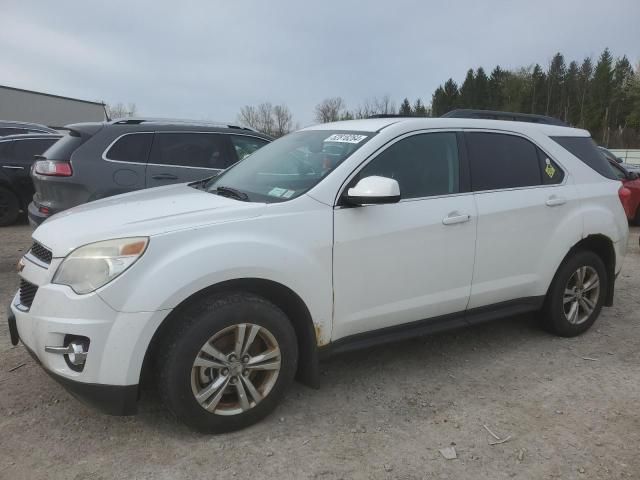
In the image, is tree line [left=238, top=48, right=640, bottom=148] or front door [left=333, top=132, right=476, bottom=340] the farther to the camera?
tree line [left=238, top=48, right=640, bottom=148]

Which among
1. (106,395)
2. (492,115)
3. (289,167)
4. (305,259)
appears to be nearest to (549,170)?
(492,115)

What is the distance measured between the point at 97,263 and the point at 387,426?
1802 mm

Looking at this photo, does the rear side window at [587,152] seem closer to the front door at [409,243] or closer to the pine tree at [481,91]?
the front door at [409,243]

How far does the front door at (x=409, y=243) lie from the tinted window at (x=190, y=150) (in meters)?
3.57

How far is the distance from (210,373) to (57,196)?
12.9ft

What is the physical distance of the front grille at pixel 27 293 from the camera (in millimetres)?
2645

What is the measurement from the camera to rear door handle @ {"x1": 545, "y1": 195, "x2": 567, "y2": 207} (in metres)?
3.84

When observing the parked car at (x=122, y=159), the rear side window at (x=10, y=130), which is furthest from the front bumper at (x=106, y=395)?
the rear side window at (x=10, y=130)

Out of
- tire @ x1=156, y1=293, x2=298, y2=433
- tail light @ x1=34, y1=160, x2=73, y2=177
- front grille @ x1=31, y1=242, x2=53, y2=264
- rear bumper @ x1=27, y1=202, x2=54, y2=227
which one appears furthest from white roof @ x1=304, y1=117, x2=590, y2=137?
rear bumper @ x1=27, y1=202, x2=54, y2=227

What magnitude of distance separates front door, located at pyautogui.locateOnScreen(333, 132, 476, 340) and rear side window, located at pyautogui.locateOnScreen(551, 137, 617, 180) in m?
1.22

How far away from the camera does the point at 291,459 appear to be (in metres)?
2.56

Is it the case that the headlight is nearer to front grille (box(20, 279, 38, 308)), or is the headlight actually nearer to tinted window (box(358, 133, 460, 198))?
front grille (box(20, 279, 38, 308))

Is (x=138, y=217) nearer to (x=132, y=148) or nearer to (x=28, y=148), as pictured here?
(x=132, y=148)

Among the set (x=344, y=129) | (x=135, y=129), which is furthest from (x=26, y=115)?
(x=344, y=129)
